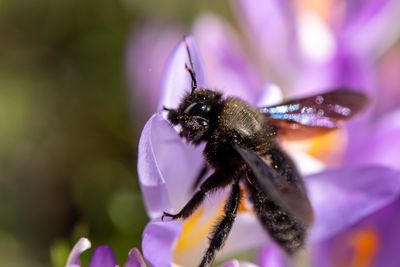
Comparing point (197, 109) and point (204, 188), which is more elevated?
point (197, 109)

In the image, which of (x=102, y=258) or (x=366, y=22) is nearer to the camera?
(x=102, y=258)

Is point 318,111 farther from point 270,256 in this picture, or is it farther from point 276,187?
point 276,187

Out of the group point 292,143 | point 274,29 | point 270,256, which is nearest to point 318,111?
point 292,143

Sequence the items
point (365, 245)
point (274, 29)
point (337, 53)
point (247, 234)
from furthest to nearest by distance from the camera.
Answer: point (274, 29) → point (337, 53) → point (365, 245) → point (247, 234)

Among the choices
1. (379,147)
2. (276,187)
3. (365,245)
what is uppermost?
(276,187)

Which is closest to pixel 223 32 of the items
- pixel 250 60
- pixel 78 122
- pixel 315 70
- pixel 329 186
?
pixel 250 60

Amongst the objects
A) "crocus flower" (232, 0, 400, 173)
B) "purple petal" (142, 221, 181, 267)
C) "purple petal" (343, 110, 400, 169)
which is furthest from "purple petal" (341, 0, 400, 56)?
"purple petal" (142, 221, 181, 267)

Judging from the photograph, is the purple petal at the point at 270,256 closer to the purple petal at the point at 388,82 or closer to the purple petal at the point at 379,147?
the purple petal at the point at 379,147

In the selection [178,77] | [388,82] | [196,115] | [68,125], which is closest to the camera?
[196,115]
